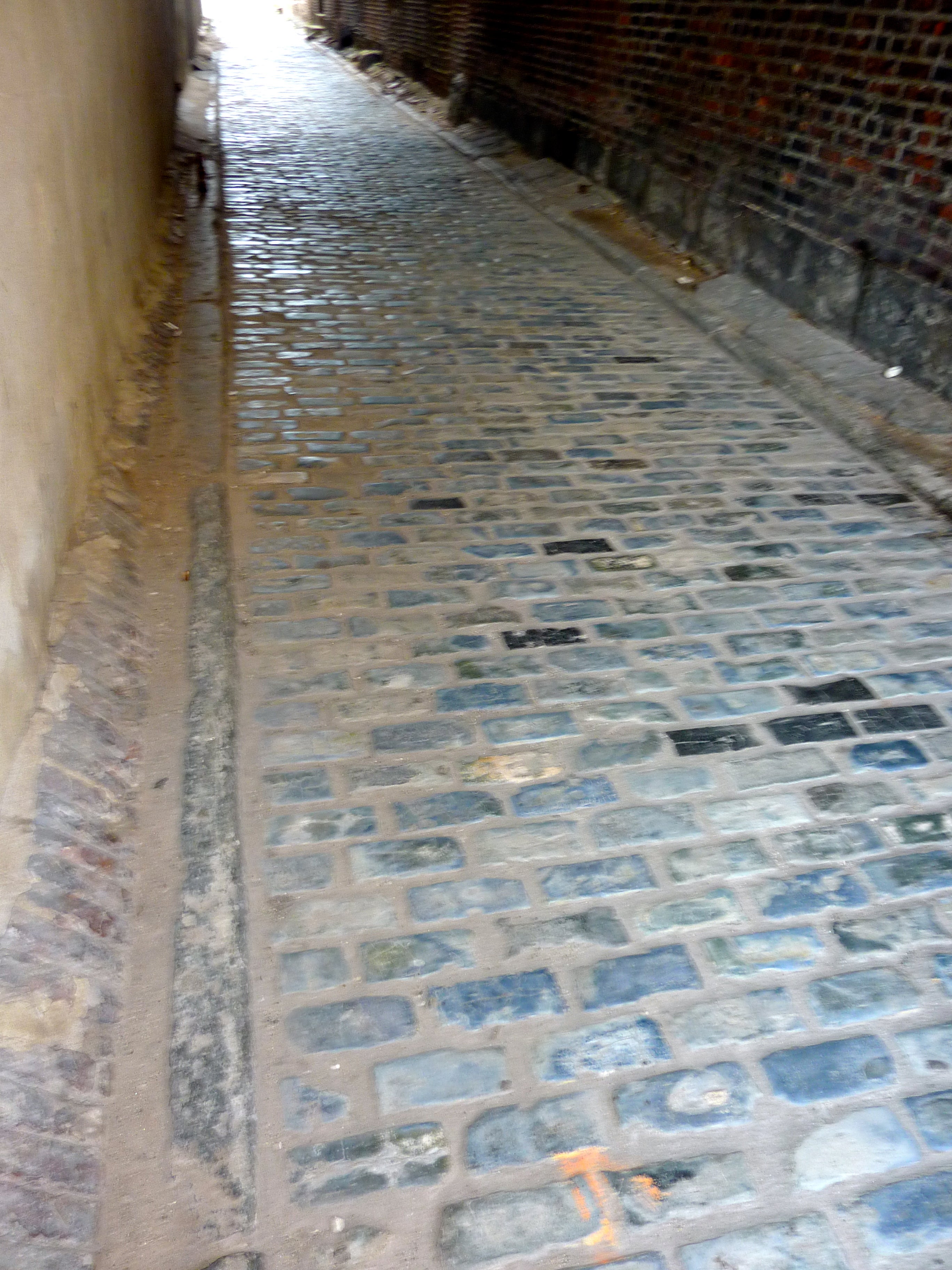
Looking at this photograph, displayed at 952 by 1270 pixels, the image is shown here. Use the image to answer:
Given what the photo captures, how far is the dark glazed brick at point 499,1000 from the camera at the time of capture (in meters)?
2.09

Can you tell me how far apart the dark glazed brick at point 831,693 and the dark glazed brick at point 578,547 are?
1014mm

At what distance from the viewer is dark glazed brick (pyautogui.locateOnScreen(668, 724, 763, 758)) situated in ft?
9.44

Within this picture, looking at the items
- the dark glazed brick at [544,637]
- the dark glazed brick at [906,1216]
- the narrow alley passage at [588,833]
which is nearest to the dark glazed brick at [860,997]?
the narrow alley passage at [588,833]

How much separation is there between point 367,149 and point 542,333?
7.00 metres

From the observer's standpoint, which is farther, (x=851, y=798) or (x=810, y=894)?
(x=851, y=798)

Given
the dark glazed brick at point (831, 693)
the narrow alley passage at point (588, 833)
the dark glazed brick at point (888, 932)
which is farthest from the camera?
the dark glazed brick at point (831, 693)

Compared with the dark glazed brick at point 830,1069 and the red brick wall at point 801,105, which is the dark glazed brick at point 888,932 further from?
the red brick wall at point 801,105

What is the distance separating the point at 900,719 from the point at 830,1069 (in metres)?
1.31

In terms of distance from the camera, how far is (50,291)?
124 inches

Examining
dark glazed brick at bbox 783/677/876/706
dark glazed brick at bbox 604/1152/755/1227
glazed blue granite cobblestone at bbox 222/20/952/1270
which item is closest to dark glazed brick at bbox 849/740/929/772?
glazed blue granite cobblestone at bbox 222/20/952/1270

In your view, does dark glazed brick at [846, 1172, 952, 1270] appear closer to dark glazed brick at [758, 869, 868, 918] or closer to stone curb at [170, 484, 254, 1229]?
dark glazed brick at [758, 869, 868, 918]

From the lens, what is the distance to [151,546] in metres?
3.68

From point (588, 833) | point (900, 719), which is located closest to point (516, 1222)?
point (588, 833)

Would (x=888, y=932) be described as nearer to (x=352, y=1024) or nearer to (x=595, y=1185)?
(x=595, y=1185)
